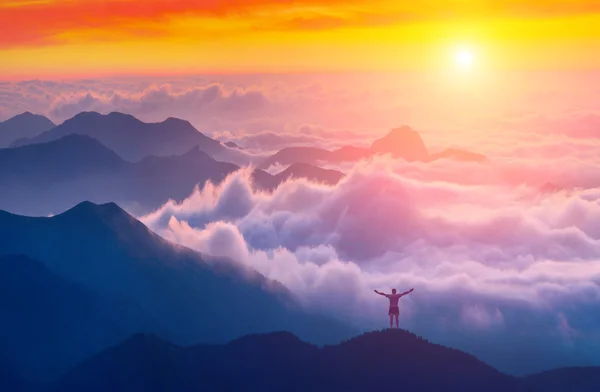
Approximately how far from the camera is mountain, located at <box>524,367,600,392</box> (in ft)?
618

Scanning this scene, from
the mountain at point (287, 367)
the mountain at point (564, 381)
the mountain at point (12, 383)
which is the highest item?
the mountain at point (564, 381)

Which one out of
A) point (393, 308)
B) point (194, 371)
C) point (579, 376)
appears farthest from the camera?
point (579, 376)

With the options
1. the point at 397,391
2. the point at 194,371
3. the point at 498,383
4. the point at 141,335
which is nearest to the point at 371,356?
the point at 397,391

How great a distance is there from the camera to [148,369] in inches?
7082

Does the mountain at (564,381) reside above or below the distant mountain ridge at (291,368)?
above

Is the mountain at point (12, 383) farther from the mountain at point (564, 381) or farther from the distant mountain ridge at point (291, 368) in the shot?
the mountain at point (564, 381)

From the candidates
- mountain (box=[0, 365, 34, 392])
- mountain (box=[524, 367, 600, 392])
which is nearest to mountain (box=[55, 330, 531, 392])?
mountain (box=[0, 365, 34, 392])

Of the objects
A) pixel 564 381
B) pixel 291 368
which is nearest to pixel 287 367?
pixel 291 368

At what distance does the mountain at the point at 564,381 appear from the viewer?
7421 inches

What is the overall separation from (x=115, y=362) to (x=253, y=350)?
27.6 meters

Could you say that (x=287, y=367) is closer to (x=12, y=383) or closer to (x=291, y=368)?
(x=291, y=368)

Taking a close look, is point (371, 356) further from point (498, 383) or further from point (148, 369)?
point (148, 369)

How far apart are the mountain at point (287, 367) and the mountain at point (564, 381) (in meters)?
18.6

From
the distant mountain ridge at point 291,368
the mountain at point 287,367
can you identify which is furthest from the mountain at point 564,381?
the mountain at point 287,367
